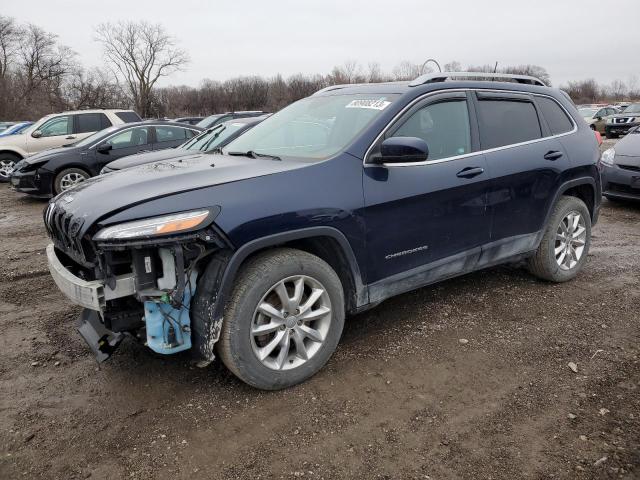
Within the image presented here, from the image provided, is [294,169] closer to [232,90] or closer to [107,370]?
Result: [107,370]

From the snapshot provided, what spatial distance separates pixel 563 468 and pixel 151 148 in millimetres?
9847

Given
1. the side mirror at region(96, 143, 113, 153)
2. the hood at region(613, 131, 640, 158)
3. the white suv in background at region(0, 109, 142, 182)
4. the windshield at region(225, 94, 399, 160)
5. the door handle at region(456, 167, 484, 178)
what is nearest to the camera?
the windshield at region(225, 94, 399, 160)

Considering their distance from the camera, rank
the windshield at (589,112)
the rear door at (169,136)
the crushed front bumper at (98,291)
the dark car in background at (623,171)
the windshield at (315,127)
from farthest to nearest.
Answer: the windshield at (589,112)
the rear door at (169,136)
the dark car in background at (623,171)
the windshield at (315,127)
the crushed front bumper at (98,291)

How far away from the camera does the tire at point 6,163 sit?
43.1 ft

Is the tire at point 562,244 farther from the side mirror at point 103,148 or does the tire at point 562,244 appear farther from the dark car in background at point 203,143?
the side mirror at point 103,148

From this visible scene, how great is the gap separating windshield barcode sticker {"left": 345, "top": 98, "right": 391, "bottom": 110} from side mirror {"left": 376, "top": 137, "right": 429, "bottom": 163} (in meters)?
0.42

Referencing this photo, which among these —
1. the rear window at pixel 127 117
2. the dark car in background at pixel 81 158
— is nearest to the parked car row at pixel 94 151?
the dark car in background at pixel 81 158

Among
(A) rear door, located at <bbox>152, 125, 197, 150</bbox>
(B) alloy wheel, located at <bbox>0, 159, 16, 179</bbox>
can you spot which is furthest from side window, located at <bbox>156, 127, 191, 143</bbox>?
(B) alloy wheel, located at <bbox>0, 159, 16, 179</bbox>

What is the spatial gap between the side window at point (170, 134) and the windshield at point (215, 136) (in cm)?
220

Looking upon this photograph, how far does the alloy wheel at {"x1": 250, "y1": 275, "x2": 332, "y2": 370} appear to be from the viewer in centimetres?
281

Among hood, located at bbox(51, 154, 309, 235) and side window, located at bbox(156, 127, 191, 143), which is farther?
side window, located at bbox(156, 127, 191, 143)

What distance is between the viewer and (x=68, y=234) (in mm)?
2701

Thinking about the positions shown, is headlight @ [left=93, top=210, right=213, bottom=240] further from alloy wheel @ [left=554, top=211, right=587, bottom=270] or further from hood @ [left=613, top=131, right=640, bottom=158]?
hood @ [left=613, top=131, right=640, bottom=158]

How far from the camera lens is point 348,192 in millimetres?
3016
